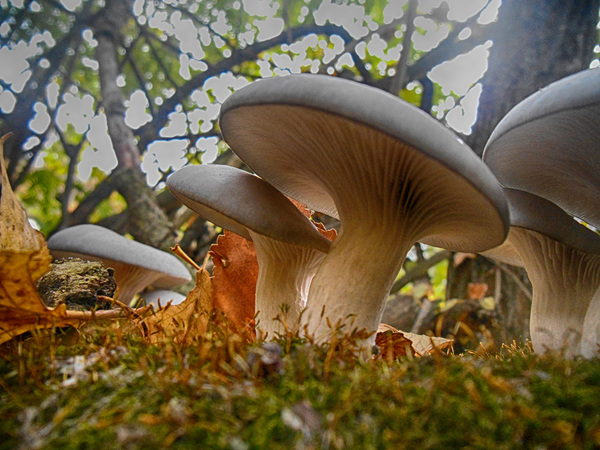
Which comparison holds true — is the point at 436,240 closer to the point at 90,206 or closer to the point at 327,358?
the point at 327,358

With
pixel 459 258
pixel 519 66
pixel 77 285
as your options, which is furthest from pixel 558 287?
pixel 519 66

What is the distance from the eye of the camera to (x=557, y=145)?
3.61ft

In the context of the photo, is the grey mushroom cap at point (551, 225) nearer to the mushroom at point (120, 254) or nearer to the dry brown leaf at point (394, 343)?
the dry brown leaf at point (394, 343)

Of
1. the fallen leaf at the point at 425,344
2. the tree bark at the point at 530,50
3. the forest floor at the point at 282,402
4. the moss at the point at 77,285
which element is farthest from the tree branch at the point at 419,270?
the forest floor at the point at 282,402

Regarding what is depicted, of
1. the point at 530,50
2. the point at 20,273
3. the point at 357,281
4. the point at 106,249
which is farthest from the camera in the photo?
the point at 530,50

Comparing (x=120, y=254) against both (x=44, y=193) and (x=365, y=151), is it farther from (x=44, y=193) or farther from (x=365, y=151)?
(x=44, y=193)

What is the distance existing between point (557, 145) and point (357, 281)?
0.67 meters

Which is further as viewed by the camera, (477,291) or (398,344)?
(477,291)

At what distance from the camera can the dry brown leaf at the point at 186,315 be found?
3.27 ft

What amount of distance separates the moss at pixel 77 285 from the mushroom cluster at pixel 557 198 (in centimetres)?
125

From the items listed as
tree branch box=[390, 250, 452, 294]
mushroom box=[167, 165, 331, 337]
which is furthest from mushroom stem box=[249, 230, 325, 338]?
tree branch box=[390, 250, 452, 294]

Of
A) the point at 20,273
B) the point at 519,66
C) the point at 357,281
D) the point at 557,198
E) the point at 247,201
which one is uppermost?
the point at 519,66

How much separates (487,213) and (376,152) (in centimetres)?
32

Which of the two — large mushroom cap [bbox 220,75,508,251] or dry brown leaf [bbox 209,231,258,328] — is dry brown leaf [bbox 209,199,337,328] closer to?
dry brown leaf [bbox 209,231,258,328]
